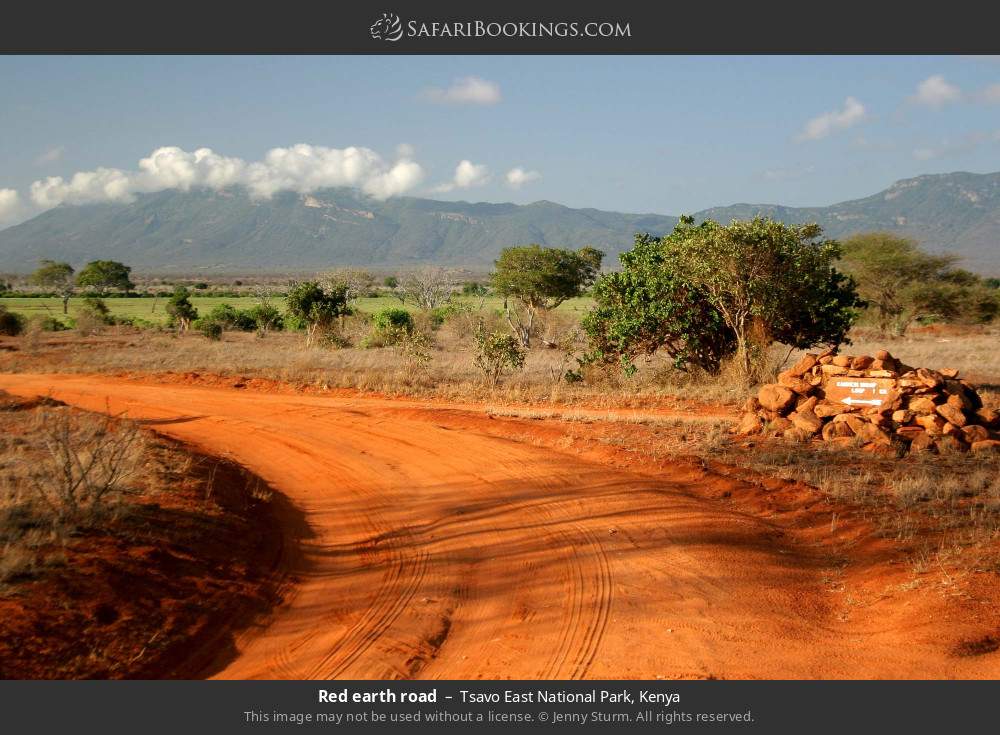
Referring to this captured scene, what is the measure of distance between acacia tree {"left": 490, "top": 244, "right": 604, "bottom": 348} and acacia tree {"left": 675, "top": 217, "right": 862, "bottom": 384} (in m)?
20.8

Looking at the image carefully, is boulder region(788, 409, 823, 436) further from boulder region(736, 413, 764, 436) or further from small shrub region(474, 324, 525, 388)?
small shrub region(474, 324, 525, 388)

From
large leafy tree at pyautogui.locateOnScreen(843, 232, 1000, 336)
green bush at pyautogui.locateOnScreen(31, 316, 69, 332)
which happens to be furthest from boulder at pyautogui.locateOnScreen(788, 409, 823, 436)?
green bush at pyautogui.locateOnScreen(31, 316, 69, 332)

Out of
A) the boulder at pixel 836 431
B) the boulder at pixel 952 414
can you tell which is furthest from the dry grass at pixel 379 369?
the boulder at pixel 952 414

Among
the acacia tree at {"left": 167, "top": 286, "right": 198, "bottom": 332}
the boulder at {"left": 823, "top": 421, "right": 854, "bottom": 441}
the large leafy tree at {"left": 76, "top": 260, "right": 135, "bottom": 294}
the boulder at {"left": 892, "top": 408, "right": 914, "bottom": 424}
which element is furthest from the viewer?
the large leafy tree at {"left": 76, "top": 260, "right": 135, "bottom": 294}

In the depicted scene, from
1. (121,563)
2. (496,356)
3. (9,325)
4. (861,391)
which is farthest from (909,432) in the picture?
(9,325)

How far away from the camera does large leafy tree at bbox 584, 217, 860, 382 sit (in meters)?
17.5

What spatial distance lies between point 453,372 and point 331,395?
4369 mm

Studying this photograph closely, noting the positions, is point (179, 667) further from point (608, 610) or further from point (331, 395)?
point (331, 395)

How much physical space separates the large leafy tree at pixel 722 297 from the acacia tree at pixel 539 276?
18867 mm

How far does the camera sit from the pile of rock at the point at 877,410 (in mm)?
11602

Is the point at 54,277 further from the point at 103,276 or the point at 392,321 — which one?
the point at 392,321

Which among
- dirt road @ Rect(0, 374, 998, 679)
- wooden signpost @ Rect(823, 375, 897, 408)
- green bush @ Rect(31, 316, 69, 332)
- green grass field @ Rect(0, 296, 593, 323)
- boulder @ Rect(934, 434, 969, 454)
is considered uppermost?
green grass field @ Rect(0, 296, 593, 323)

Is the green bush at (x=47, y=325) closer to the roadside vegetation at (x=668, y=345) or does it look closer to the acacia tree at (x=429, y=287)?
the roadside vegetation at (x=668, y=345)

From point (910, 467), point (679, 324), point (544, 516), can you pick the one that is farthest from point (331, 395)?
point (910, 467)
